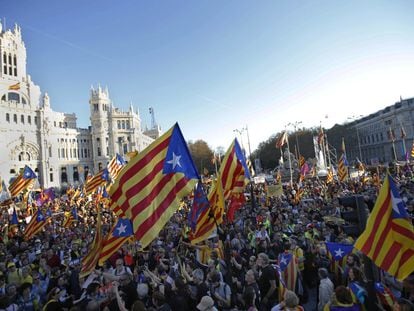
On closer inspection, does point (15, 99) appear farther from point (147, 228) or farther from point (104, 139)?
point (147, 228)

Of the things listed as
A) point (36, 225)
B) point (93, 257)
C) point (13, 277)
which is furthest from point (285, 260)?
point (36, 225)

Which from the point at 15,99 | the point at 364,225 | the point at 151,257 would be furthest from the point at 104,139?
the point at 364,225

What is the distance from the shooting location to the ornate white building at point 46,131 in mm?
56531

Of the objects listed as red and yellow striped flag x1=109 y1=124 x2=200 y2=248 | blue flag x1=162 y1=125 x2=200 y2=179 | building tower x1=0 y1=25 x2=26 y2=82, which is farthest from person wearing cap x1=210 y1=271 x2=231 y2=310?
building tower x1=0 y1=25 x2=26 y2=82

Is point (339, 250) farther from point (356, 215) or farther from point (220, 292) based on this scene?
point (220, 292)

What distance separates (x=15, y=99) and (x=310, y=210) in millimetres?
60501

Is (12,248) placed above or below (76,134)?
below

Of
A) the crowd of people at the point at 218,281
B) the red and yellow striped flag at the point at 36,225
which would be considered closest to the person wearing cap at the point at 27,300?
the crowd of people at the point at 218,281

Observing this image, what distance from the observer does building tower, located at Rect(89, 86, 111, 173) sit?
72750 mm

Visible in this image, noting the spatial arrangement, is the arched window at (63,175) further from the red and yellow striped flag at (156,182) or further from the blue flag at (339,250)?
the blue flag at (339,250)

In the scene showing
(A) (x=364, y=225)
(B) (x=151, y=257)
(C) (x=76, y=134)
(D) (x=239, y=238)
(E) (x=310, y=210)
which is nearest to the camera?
(A) (x=364, y=225)

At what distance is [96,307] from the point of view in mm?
5562

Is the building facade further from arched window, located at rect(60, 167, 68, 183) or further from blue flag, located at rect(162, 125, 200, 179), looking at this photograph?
blue flag, located at rect(162, 125, 200, 179)

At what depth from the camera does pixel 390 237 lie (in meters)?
4.76
